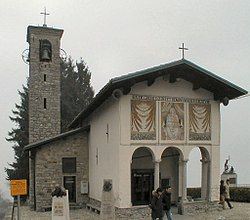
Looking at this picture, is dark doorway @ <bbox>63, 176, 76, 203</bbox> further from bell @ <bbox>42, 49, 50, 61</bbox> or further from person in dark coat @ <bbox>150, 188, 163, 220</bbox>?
person in dark coat @ <bbox>150, 188, 163, 220</bbox>

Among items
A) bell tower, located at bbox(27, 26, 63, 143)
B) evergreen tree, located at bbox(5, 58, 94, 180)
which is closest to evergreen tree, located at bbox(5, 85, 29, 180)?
evergreen tree, located at bbox(5, 58, 94, 180)

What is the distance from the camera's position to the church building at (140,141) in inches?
639

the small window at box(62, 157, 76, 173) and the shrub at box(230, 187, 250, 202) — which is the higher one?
the small window at box(62, 157, 76, 173)

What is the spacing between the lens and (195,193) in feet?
86.9

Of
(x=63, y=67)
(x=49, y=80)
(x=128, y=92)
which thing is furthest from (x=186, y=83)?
(x=63, y=67)

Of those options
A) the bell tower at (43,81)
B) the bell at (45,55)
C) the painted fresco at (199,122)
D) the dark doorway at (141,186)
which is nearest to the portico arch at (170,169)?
the dark doorway at (141,186)

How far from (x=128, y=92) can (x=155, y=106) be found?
148 centimetres

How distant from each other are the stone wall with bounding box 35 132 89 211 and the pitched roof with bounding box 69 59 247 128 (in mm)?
3556

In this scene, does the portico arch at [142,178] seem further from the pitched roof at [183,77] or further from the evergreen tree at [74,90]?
the evergreen tree at [74,90]

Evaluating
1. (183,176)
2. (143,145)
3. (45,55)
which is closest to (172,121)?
(143,145)

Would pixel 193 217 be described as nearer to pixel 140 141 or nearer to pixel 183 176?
pixel 183 176

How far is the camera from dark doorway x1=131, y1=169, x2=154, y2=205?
18.5m

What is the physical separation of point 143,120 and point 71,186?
Answer: 23.5 ft

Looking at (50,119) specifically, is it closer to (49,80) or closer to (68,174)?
(49,80)
